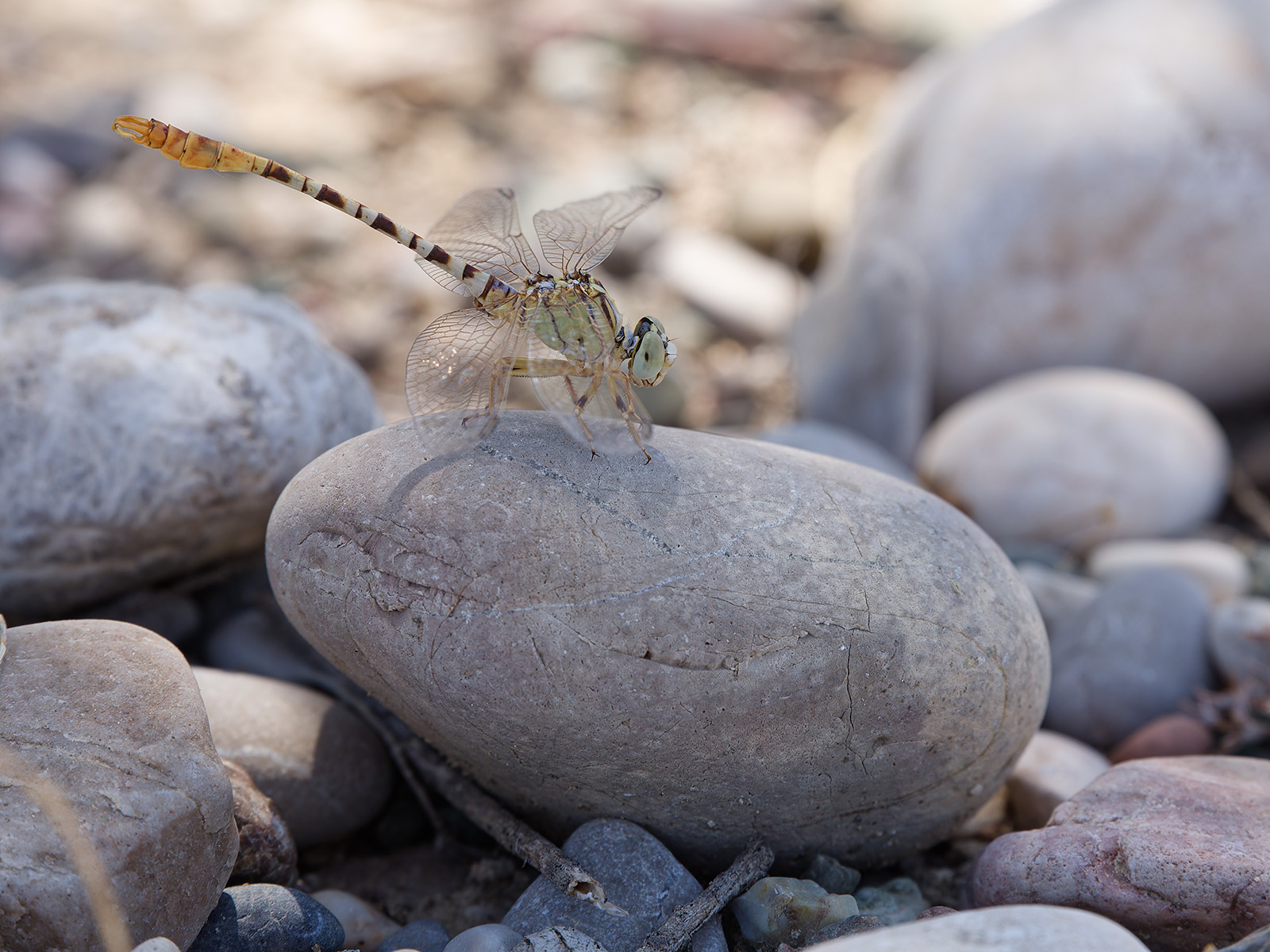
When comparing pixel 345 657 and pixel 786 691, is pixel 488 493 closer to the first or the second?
pixel 345 657

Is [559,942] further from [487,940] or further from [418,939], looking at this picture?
[418,939]

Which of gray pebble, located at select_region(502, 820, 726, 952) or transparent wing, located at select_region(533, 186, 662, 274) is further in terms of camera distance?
transparent wing, located at select_region(533, 186, 662, 274)

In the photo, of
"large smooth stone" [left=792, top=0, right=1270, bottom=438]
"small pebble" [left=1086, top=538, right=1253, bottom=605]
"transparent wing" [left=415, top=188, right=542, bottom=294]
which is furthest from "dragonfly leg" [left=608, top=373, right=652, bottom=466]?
"large smooth stone" [left=792, top=0, right=1270, bottom=438]

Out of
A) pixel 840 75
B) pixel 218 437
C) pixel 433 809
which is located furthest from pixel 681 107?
pixel 433 809

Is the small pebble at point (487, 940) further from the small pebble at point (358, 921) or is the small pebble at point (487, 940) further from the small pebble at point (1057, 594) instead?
the small pebble at point (1057, 594)

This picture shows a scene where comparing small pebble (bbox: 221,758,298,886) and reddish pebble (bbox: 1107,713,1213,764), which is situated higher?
reddish pebble (bbox: 1107,713,1213,764)

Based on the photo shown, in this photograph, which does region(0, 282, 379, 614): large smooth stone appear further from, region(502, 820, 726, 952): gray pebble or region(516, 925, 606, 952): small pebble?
region(516, 925, 606, 952): small pebble

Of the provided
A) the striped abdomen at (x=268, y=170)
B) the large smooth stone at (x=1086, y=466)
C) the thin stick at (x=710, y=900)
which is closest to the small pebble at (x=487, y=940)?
the thin stick at (x=710, y=900)
